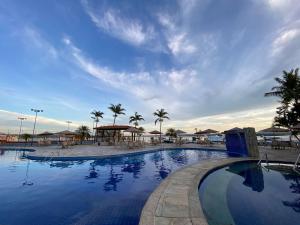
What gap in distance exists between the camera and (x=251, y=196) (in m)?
6.02

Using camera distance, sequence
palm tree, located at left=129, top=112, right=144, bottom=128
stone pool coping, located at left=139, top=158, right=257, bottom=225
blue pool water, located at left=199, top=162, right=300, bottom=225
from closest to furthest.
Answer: stone pool coping, located at left=139, top=158, right=257, bottom=225 → blue pool water, located at left=199, top=162, right=300, bottom=225 → palm tree, located at left=129, top=112, right=144, bottom=128

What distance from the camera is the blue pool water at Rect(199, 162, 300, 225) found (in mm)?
4312

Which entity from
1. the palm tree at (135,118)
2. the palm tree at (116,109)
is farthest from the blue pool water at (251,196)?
the palm tree at (135,118)

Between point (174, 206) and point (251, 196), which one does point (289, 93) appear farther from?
point (174, 206)

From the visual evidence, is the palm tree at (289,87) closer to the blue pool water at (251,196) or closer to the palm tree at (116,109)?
the blue pool water at (251,196)

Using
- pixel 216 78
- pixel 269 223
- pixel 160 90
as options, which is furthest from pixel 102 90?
pixel 269 223

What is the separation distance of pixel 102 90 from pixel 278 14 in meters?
19.2

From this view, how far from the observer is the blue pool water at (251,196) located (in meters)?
4.31

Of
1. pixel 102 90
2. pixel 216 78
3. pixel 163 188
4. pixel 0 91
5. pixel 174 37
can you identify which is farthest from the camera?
pixel 102 90

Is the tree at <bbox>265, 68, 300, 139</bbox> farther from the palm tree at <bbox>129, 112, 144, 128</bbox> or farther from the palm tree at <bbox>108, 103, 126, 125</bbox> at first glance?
the palm tree at <bbox>129, 112, 144, 128</bbox>

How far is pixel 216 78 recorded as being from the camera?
707 inches

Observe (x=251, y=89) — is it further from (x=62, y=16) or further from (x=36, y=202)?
(x=36, y=202)

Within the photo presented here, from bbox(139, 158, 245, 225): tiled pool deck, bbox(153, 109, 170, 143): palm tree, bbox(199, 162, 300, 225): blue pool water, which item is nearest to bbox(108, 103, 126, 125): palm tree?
bbox(153, 109, 170, 143): palm tree

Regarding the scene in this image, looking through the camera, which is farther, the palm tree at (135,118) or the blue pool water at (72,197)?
the palm tree at (135,118)
